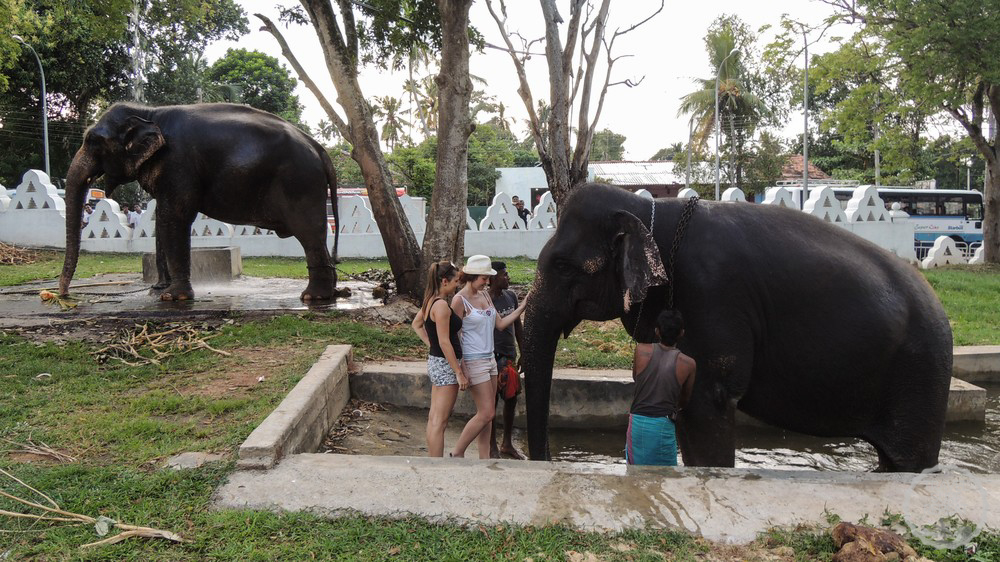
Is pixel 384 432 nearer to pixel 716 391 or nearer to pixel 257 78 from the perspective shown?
pixel 716 391

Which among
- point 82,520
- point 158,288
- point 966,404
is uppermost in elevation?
point 158,288

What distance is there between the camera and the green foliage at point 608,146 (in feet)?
203

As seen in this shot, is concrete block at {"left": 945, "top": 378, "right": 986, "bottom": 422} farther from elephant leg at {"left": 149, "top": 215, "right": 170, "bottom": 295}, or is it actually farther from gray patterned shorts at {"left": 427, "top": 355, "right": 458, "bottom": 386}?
elephant leg at {"left": 149, "top": 215, "right": 170, "bottom": 295}

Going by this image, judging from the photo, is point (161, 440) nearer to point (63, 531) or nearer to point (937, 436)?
point (63, 531)

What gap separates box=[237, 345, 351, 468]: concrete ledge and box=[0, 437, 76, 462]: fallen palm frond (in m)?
1.00

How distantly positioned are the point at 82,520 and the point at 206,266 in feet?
24.5

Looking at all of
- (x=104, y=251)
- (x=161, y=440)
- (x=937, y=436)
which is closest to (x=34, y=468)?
(x=161, y=440)

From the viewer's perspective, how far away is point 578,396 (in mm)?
6098

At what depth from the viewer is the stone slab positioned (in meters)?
3.19

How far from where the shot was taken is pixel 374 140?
862 cm

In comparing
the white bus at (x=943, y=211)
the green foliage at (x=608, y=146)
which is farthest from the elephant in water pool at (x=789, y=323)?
the green foliage at (x=608, y=146)

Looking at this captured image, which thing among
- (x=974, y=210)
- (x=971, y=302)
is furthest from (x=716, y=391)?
(x=974, y=210)

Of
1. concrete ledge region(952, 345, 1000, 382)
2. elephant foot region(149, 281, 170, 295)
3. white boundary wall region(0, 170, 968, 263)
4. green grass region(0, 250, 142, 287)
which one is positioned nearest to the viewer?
concrete ledge region(952, 345, 1000, 382)

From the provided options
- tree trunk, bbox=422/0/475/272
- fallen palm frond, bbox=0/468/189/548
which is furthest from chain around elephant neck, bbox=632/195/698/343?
tree trunk, bbox=422/0/475/272
